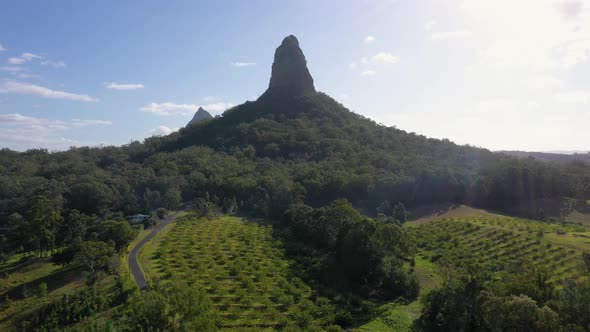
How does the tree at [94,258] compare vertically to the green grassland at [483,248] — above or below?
above

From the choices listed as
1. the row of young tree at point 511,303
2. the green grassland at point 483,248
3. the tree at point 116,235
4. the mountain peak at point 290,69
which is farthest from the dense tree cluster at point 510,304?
the mountain peak at point 290,69

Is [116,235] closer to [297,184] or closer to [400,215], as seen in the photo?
[297,184]

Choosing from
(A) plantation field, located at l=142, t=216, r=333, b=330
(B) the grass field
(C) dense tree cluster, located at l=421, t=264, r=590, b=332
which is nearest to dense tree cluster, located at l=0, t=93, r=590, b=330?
(C) dense tree cluster, located at l=421, t=264, r=590, b=332

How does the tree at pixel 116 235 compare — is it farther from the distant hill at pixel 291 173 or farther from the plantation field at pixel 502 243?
the plantation field at pixel 502 243

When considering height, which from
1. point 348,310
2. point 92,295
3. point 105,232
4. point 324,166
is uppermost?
point 324,166

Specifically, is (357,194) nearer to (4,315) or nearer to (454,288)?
(454,288)

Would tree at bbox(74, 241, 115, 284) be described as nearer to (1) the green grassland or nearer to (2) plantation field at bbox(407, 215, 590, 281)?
(1) the green grassland

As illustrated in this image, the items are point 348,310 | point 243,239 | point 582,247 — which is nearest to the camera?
point 348,310

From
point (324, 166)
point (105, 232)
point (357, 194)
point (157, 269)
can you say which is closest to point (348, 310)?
point (157, 269)
